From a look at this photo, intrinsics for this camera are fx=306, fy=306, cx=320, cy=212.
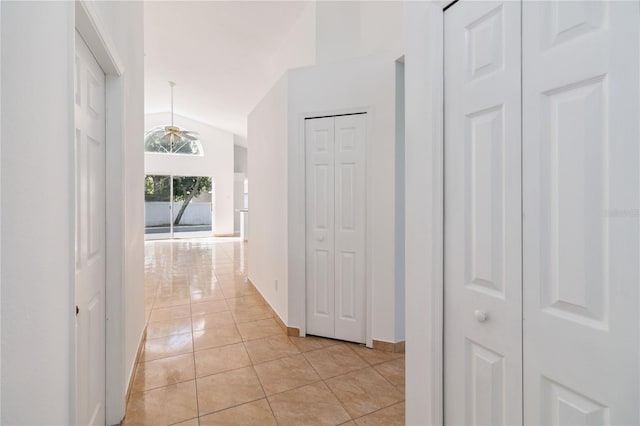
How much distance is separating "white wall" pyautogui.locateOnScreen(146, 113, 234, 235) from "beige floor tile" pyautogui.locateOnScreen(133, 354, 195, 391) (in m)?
8.95

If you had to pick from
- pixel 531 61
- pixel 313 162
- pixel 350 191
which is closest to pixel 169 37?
pixel 313 162

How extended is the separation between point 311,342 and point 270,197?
5.61 ft

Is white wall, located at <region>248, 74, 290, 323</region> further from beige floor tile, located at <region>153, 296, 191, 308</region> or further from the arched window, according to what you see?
the arched window

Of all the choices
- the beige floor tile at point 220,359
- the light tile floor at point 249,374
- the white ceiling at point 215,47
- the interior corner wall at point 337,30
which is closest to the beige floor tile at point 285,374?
the light tile floor at point 249,374

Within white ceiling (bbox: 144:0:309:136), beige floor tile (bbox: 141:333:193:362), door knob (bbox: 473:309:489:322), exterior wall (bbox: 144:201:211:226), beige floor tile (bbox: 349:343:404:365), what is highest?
white ceiling (bbox: 144:0:309:136)

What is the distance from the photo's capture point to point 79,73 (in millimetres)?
1377

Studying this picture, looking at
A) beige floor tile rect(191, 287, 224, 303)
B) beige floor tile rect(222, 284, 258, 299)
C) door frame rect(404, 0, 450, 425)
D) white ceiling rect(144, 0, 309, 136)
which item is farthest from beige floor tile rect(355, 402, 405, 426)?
white ceiling rect(144, 0, 309, 136)

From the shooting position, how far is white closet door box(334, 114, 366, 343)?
2854 millimetres

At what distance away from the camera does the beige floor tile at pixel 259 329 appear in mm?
3098

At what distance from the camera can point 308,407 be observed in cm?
200

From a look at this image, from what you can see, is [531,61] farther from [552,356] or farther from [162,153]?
[162,153]

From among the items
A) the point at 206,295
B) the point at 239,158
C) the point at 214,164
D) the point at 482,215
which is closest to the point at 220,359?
the point at 206,295

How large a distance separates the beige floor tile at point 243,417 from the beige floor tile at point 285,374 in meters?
0.18

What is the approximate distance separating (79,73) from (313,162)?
1.92 metres
